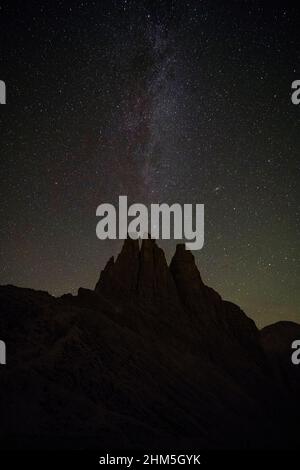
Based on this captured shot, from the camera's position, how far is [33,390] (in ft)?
252

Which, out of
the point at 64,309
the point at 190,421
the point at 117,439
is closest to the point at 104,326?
the point at 64,309

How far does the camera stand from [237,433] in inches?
3755

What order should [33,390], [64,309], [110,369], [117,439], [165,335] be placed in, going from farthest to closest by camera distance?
[165,335] < [64,309] < [110,369] < [33,390] < [117,439]

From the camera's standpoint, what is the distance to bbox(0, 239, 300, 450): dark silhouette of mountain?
7462cm

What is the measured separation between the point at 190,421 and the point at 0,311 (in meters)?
35.3

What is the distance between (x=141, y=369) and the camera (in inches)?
3814

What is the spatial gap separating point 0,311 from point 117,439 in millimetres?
33583

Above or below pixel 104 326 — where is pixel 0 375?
below

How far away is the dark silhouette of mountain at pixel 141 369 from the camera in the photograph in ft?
245
